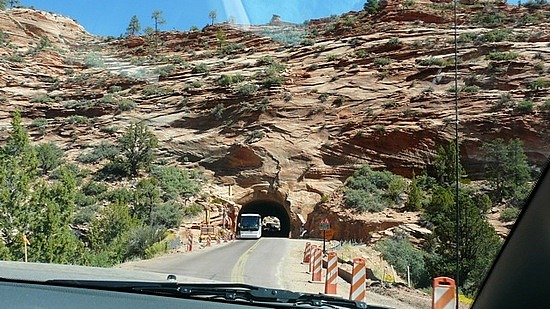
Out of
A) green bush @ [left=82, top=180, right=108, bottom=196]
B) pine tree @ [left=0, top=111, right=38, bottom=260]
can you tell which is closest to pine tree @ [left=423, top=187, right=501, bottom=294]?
pine tree @ [left=0, top=111, right=38, bottom=260]

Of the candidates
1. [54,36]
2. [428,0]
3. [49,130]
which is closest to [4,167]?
[49,130]

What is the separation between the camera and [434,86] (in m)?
37.3

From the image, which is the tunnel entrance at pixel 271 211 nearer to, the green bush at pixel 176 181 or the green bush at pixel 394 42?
the green bush at pixel 176 181

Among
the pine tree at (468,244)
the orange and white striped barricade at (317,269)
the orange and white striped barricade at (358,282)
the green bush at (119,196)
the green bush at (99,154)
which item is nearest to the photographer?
the pine tree at (468,244)

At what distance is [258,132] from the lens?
42.1 metres

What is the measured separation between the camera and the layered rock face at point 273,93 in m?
36.1

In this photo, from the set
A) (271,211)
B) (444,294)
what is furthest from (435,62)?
(444,294)

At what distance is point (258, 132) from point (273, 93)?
16.0 feet

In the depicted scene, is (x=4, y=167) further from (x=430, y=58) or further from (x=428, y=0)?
(x=428, y=0)

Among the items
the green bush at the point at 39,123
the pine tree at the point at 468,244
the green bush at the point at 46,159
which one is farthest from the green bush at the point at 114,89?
the pine tree at the point at 468,244

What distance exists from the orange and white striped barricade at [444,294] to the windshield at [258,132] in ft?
8.19

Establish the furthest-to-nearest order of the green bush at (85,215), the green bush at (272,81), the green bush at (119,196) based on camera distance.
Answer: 1. the green bush at (272,81)
2. the green bush at (119,196)
3. the green bush at (85,215)

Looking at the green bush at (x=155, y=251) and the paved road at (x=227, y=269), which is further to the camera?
the green bush at (x=155, y=251)

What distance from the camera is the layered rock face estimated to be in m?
36.1
